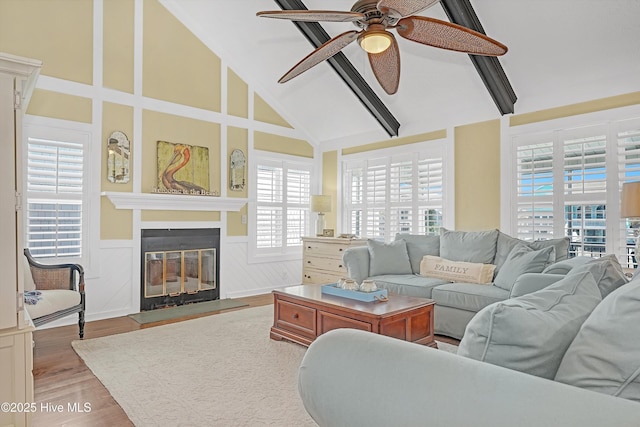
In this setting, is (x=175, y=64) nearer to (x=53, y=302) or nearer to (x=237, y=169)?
(x=237, y=169)

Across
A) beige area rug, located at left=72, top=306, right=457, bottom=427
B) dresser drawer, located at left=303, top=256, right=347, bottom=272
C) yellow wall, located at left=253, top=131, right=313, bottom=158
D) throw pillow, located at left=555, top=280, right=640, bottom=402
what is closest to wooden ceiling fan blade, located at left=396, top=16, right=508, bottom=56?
throw pillow, located at left=555, top=280, right=640, bottom=402

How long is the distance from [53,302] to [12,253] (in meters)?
1.64

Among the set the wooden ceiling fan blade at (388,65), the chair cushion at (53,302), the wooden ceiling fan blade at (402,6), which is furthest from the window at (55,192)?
the wooden ceiling fan blade at (402,6)

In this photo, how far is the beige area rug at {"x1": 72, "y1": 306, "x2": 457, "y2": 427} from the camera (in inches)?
91.9

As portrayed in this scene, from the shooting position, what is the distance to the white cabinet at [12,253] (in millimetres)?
1949

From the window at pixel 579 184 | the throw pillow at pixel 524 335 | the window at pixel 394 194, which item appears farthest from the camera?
the window at pixel 394 194

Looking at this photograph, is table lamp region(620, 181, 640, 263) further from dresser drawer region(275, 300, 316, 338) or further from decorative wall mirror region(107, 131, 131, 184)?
decorative wall mirror region(107, 131, 131, 184)

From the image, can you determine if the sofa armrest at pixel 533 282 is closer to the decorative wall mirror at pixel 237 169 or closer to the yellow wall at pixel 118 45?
the decorative wall mirror at pixel 237 169

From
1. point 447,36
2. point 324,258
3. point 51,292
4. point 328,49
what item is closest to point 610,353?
point 447,36

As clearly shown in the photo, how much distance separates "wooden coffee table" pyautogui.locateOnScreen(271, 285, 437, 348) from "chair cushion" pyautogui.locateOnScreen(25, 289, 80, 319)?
5.94 feet

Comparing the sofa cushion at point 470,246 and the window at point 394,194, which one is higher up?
the window at point 394,194

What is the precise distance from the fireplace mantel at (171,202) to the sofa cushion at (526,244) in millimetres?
3388

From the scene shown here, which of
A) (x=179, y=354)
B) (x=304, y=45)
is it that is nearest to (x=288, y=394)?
(x=179, y=354)

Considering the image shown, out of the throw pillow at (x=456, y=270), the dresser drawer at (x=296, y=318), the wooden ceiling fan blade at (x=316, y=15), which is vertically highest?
the wooden ceiling fan blade at (x=316, y=15)
